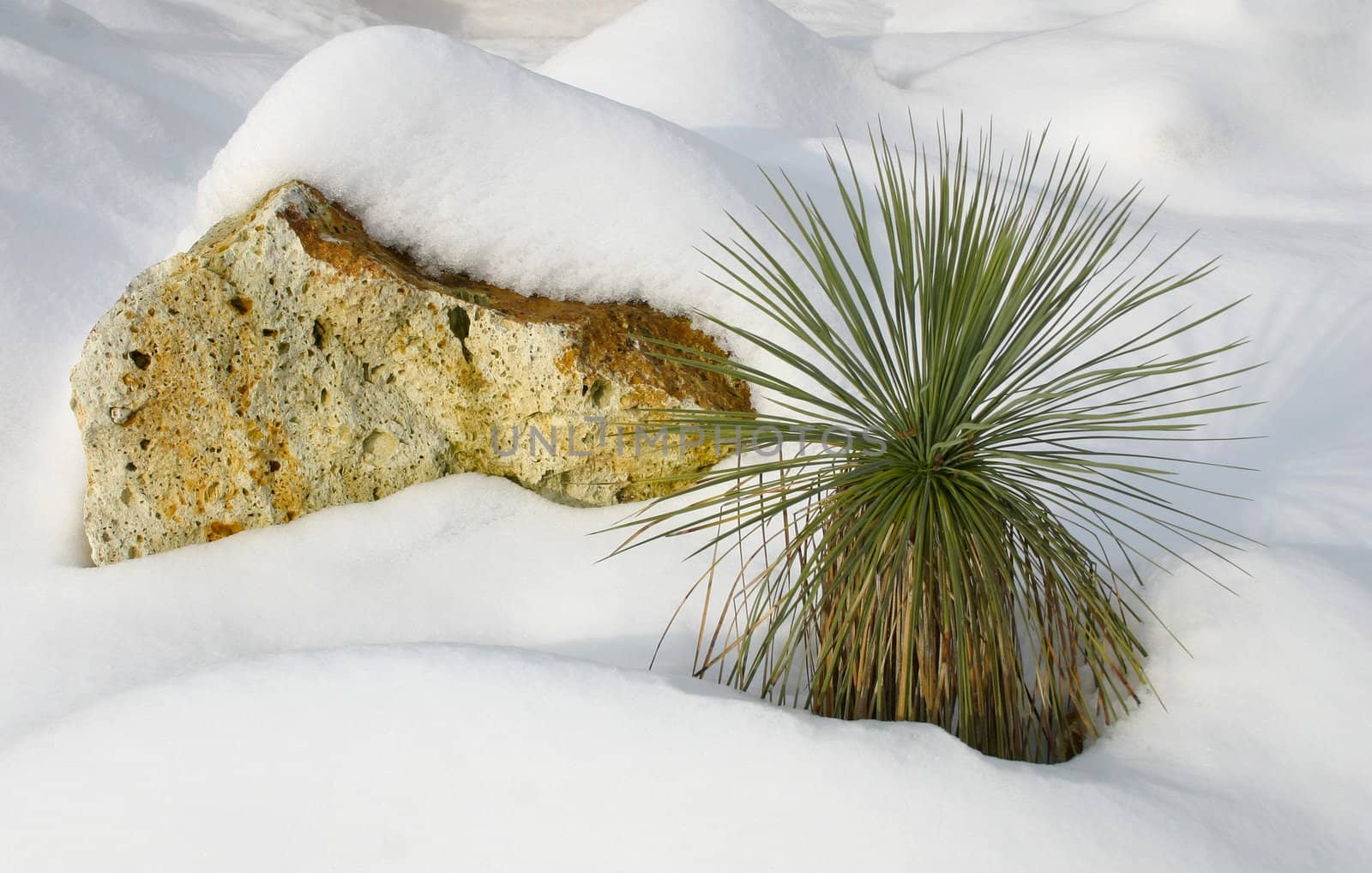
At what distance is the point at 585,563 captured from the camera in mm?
2266

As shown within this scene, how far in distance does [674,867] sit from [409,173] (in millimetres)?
1687

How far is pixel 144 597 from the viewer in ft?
7.75

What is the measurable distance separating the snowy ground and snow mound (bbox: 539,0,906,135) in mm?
18

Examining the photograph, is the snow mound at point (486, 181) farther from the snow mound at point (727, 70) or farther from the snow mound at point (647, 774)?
the snow mound at point (727, 70)

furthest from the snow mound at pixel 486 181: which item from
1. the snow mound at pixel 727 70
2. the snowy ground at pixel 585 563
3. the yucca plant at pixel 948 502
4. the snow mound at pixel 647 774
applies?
the snow mound at pixel 727 70

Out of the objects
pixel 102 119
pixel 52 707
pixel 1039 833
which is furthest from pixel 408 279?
pixel 102 119

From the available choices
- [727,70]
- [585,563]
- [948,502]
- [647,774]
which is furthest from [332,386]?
[727,70]

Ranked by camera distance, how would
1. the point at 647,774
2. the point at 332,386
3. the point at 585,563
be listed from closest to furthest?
the point at 647,774, the point at 585,563, the point at 332,386

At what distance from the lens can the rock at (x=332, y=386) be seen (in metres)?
2.32

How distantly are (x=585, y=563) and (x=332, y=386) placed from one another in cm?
69

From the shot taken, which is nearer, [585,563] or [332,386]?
[585,563]

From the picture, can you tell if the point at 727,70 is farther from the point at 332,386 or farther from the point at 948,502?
A: the point at 948,502

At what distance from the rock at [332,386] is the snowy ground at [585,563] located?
0.08 metres

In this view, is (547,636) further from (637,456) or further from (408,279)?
(408,279)
